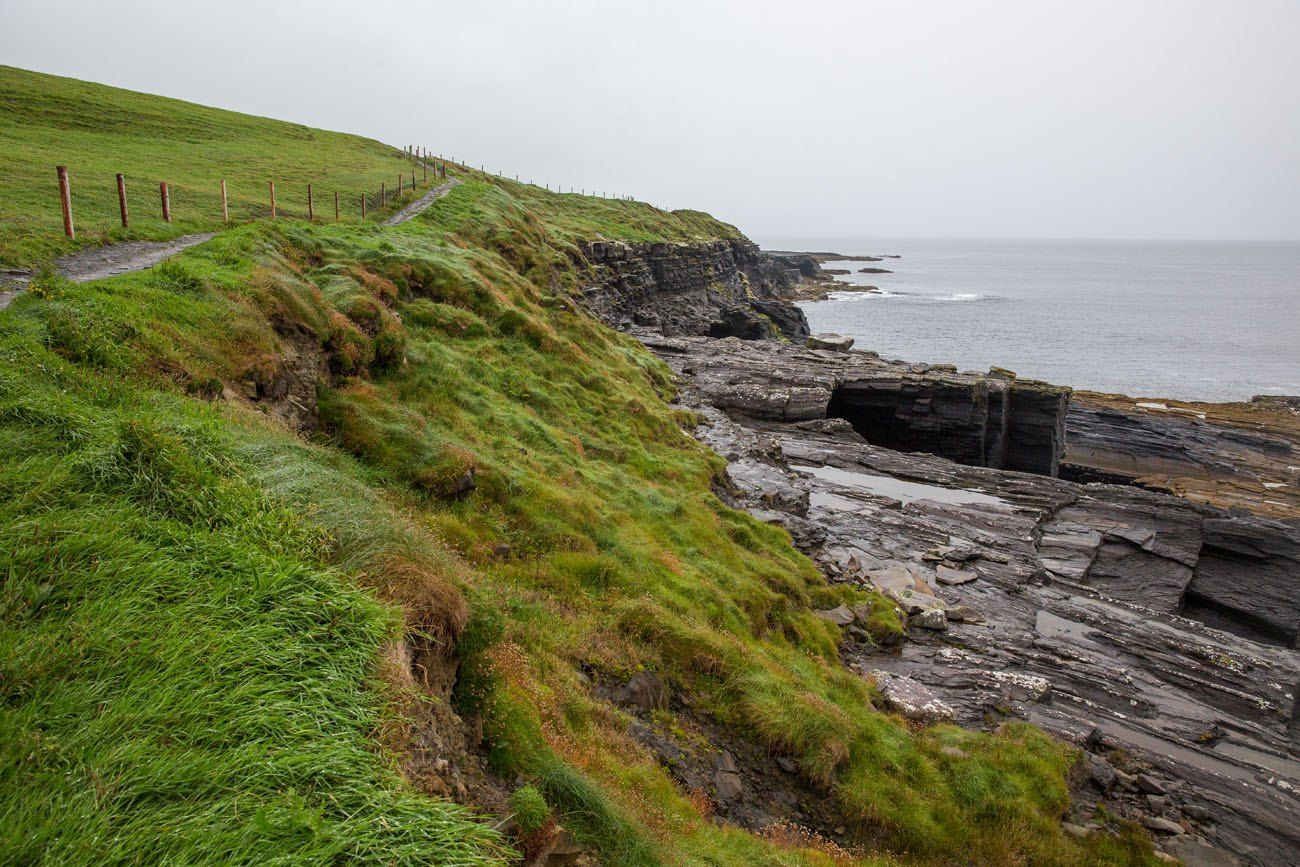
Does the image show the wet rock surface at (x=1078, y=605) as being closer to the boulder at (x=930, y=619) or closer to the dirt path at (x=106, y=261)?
the boulder at (x=930, y=619)

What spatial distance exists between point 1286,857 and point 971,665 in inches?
283

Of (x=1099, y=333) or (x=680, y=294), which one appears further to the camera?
(x=1099, y=333)

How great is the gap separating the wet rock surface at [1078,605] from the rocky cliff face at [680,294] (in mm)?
23970

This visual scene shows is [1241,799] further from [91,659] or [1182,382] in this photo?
[1182,382]

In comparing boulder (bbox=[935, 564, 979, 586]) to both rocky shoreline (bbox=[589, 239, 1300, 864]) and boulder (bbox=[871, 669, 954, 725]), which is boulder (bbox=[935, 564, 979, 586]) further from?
boulder (bbox=[871, 669, 954, 725])

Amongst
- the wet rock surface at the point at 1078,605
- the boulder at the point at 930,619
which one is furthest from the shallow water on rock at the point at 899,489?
the boulder at the point at 930,619

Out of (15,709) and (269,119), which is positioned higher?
(269,119)

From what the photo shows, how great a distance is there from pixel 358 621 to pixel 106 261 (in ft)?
55.6

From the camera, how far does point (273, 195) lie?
97.7 feet

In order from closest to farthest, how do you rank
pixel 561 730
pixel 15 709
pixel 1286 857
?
pixel 15 709 → pixel 561 730 → pixel 1286 857

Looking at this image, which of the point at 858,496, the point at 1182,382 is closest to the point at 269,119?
the point at 858,496

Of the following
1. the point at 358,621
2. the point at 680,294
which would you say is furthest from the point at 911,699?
the point at 680,294

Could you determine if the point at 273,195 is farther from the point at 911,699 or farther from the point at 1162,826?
the point at 1162,826

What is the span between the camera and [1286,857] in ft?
47.4
